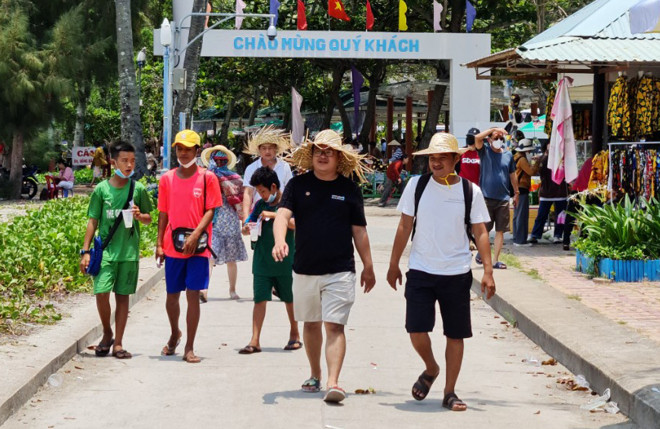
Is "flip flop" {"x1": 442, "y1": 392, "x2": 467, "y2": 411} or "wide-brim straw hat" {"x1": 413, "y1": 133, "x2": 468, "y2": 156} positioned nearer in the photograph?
"flip flop" {"x1": 442, "y1": 392, "x2": 467, "y2": 411}

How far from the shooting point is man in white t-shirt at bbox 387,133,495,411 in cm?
716

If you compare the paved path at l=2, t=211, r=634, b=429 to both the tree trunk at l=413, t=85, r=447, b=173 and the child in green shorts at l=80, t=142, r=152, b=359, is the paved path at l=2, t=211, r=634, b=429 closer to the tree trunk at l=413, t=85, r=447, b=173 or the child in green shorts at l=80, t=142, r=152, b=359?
the child in green shorts at l=80, t=142, r=152, b=359

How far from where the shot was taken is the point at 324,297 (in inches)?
289

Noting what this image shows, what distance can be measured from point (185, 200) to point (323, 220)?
180cm

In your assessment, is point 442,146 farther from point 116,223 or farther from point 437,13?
point 437,13

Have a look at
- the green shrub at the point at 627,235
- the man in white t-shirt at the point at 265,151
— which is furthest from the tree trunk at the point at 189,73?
the man in white t-shirt at the point at 265,151

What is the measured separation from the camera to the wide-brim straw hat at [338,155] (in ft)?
24.2

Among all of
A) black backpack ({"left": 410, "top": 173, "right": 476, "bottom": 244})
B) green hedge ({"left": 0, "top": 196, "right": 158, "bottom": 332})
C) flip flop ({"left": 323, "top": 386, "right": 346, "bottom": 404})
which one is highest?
black backpack ({"left": 410, "top": 173, "right": 476, "bottom": 244})

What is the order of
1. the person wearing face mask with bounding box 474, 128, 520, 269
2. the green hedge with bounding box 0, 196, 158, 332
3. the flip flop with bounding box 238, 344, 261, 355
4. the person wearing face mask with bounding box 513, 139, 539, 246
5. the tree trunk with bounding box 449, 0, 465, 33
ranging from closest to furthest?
the flip flop with bounding box 238, 344, 261, 355 < the green hedge with bounding box 0, 196, 158, 332 < the person wearing face mask with bounding box 474, 128, 520, 269 < the person wearing face mask with bounding box 513, 139, 539, 246 < the tree trunk with bounding box 449, 0, 465, 33

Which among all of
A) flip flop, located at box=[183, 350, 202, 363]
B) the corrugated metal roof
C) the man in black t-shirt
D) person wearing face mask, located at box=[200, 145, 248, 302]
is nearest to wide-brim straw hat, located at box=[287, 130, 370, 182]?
the man in black t-shirt

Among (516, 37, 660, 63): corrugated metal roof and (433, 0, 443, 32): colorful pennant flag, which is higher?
(433, 0, 443, 32): colorful pennant flag

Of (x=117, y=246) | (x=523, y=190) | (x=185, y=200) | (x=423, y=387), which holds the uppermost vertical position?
(x=185, y=200)

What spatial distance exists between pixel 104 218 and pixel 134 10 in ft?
94.0

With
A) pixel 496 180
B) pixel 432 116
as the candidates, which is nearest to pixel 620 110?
pixel 496 180
